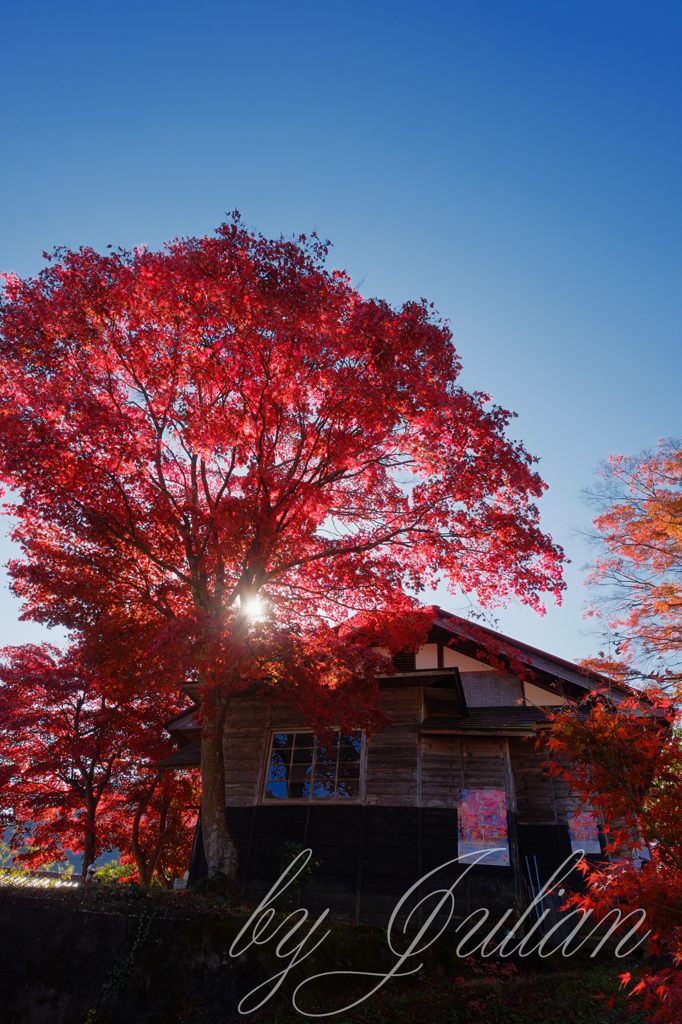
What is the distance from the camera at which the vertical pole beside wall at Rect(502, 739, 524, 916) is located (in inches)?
401

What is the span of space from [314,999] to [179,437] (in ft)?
28.2

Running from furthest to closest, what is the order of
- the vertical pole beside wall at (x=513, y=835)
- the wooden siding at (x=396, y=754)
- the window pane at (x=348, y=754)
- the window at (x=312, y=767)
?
1. the window pane at (x=348, y=754)
2. the window at (x=312, y=767)
3. the wooden siding at (x=396, y=754)
4. the vertical pole beside wall at (x=513, y=835)

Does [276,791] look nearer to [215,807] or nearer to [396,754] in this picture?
[396,754]

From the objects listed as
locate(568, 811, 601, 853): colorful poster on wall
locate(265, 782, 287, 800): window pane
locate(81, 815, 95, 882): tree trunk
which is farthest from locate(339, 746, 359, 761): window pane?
locate(81, 815, 95, 882): tree trunk

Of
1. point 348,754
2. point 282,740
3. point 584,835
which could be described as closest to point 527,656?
point 584,835

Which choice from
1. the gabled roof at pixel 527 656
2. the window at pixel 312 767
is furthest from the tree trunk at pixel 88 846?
the gabled roof at pixel 527 656

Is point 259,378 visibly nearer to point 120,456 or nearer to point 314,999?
point 120,456

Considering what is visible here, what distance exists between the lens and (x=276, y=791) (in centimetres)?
1266

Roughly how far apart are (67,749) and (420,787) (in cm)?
1081

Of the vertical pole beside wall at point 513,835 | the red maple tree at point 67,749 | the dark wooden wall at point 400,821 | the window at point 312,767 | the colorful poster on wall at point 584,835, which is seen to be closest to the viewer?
the vertical pole beside wall at point 513,835

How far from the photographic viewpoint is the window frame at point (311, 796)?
11.8 metres

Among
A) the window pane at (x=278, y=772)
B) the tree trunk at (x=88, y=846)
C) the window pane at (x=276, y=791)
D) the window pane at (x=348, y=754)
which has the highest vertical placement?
the window pane at (x=348, y=754)

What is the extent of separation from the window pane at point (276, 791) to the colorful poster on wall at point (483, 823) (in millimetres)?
3785

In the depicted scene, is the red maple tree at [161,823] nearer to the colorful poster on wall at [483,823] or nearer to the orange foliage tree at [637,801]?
the colorful poster on wall at [483,823]
